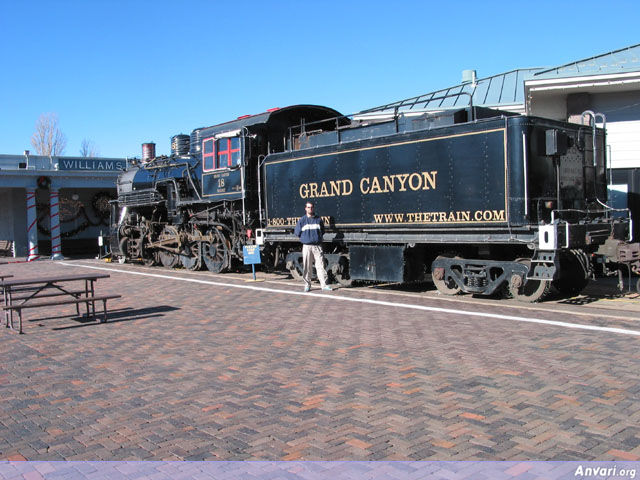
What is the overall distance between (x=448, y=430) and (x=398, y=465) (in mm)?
704

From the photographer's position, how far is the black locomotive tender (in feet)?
30.1

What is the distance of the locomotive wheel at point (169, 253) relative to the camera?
17.4m

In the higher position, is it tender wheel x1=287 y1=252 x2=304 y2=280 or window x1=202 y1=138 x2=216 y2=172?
window x1=202 y1=138 x2=216 y2=172

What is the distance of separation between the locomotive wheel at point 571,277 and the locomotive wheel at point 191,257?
993 centimetres

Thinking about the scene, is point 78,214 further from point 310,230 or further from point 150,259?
point 310,230

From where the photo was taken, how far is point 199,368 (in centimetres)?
618

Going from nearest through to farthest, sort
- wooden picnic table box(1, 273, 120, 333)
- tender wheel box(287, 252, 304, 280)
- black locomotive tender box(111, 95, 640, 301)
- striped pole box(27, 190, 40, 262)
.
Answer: wooden picnic table box(1, 273, 120, 333)
black locomotive tender box(111, 95, 640, 301)
tender wheel box(287, 252, 304, 280)
striped pole box(27, 190, 40, 262)

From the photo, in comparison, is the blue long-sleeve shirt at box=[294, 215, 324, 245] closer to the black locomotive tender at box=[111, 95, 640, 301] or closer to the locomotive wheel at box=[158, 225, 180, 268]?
the black locomotive tender at box=[111, 95, 640, 301]

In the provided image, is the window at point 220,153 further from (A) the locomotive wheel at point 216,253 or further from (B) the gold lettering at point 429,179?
(B) the gold lettering at point 429,179

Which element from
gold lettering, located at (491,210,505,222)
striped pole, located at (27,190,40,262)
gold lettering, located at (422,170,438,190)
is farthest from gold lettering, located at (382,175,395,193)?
striped pole, located at (27,190,40,262)

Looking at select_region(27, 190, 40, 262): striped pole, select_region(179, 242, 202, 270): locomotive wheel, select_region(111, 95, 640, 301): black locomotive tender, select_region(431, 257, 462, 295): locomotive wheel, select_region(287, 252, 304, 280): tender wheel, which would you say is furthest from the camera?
select_region(27, 190, 40, 262): striped pole

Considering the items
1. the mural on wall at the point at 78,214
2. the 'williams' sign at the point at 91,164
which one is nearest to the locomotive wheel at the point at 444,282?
the 'williams' sign at the point at 91,164

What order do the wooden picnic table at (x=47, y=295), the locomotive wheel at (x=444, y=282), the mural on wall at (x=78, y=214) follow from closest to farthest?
the wooden picnic table at (x=47, y=295)
the locomotive wheel at (x=444, y=282)
the mural on wall at (x=78, y=214)

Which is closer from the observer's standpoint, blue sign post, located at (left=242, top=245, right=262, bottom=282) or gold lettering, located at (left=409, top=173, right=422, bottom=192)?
gold lettering, located at (left=409, top=173, right=422, bottom=192)
